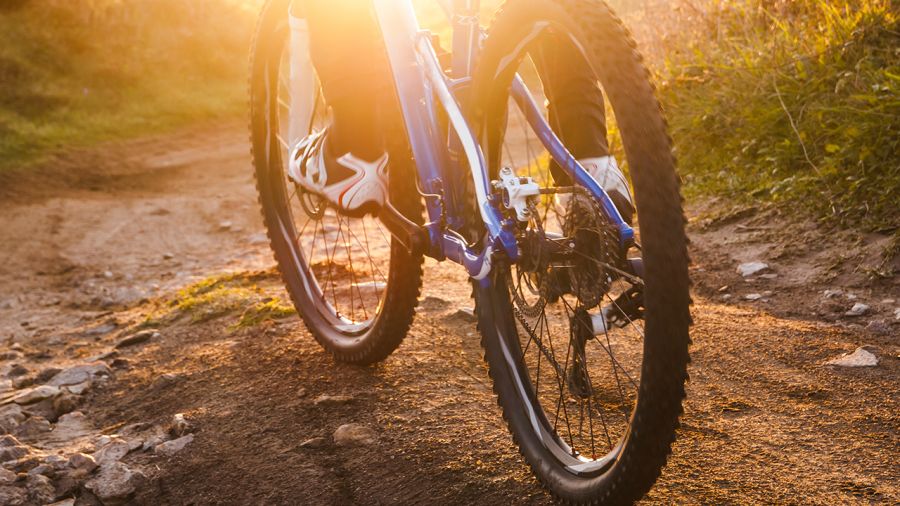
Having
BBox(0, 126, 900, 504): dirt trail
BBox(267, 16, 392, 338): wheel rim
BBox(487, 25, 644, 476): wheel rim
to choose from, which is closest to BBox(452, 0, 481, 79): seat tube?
BBox(487, 25, 644, 476): wheel rim

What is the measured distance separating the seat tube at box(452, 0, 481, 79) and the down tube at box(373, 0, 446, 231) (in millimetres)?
176

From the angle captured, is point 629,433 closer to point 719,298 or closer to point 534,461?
point 534,461

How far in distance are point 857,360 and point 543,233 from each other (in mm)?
1400

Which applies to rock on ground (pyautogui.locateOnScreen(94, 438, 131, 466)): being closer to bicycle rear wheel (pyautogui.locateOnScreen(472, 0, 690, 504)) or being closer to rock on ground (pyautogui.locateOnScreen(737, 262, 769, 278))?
bicycle rear wheel (pyautogui.locateOnScreen(472, 0, 690, 504))

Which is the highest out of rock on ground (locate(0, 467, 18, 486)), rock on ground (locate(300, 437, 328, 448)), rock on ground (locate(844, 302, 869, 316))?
rock on ground (locate(0, 467, 18, 486))

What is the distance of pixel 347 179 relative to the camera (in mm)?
2820

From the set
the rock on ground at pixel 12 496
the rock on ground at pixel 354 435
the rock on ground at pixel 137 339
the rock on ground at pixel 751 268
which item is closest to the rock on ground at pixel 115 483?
the rock on ground at pixel 12 496

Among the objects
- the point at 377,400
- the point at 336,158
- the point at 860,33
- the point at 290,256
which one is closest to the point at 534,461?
the point at 377,400

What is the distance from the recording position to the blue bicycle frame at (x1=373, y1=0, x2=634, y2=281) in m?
2.12

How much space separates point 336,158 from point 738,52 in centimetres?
363

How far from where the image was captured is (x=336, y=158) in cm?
287

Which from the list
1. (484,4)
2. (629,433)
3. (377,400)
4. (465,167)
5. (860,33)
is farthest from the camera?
(484,4)

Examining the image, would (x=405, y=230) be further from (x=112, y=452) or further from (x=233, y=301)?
(x=233, y=301)

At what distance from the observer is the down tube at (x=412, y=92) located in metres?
2.43
